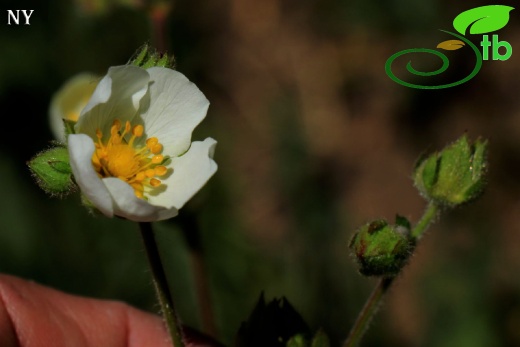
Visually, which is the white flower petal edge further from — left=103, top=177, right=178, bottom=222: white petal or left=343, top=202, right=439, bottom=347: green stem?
left=343, top=202, right=439, bottom=347: green stem

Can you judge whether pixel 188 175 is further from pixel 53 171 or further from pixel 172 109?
pixel 53 171

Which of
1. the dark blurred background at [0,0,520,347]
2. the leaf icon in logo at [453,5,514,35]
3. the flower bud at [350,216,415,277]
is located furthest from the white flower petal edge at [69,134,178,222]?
the leaf icon in logo at [453,5,514,35]

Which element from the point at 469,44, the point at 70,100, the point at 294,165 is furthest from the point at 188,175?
the point at 469,44

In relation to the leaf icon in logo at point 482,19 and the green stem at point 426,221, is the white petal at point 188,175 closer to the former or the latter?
the green stem at point 426,221

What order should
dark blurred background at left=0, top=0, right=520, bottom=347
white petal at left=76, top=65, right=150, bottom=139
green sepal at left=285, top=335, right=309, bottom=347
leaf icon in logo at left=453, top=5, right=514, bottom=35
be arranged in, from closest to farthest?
1. white petal at left=76, top=65, right=150, bottom=139
2. green sepal at left=285, top=335, right=309, bottom=347
3. leaf icon in logo at left=453, top=5, right=514, bottom=35
4. dark blurred background at left=0, top=0, right=520, bottom=347

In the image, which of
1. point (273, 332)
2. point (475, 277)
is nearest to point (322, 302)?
point (475, 277)

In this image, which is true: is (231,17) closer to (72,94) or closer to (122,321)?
(72,94)

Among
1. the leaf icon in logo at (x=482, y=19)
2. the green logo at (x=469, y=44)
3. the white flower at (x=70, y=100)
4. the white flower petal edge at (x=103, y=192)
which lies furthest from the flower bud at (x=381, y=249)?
the white flower at (x=70, y=100)
